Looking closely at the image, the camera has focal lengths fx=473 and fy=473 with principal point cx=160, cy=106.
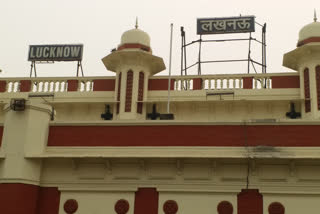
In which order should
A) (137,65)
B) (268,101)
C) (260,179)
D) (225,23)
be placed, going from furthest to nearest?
(225,23)
(137,65)
(268,101)
(260,179)

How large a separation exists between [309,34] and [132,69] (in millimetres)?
9129

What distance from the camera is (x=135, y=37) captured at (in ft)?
83.2

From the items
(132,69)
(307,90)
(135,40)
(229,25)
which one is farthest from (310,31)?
(132,69)

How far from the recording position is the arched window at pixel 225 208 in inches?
590

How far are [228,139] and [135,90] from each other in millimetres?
9374

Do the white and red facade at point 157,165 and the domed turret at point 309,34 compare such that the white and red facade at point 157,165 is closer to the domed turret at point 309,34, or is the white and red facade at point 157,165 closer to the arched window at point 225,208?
the arched window at point 225,208

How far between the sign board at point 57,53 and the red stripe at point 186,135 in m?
14.9

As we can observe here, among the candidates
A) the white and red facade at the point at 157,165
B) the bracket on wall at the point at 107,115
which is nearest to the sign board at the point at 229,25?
the bracket on wall at the point at 107,115

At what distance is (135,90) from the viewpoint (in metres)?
24.0

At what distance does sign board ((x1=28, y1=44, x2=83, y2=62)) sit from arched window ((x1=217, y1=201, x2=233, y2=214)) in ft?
60.4

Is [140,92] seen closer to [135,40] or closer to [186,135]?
[135,40]

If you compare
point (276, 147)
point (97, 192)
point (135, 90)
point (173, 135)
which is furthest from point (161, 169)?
point (135, 90)

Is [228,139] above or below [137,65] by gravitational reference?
below

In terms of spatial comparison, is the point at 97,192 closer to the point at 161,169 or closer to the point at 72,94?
the point at 161,169
